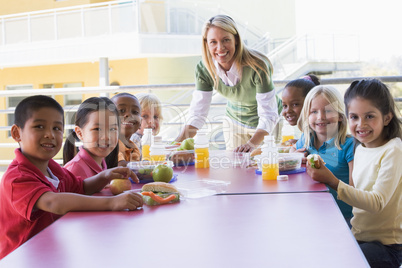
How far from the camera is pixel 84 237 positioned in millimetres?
989

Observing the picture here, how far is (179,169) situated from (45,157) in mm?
678

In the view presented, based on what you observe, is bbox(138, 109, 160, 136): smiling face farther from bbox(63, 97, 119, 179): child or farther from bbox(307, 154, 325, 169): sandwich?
bbox(307, 154, 325, 169): sandwich

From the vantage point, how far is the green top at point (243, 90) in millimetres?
2771

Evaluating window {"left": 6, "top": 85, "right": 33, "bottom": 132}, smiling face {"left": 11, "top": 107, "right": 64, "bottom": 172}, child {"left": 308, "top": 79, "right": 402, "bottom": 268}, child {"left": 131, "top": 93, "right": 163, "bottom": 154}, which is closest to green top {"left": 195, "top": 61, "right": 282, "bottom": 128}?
child {"left": 131, "top": 93, "right": 163, "bottom": 154}

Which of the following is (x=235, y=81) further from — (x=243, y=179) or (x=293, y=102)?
(x=243, y=179)

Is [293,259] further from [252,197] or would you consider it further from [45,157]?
[45,157]

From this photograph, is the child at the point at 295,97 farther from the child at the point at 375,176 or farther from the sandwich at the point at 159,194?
the sandwich at the point at 159,194

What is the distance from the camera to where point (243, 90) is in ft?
9.44

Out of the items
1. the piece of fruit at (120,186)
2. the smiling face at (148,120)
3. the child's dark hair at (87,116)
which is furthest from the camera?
the smiling face at (148,120)

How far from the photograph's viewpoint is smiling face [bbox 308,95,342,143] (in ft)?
7.15

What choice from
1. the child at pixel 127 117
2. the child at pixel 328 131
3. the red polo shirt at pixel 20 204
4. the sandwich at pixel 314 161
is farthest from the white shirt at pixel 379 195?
the child at pixel 127 117

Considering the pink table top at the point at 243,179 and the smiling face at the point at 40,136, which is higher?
the smiling face at the point at 40,136

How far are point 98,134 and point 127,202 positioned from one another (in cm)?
77

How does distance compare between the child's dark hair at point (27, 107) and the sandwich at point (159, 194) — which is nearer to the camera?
the sandwich at point (159, 194)
